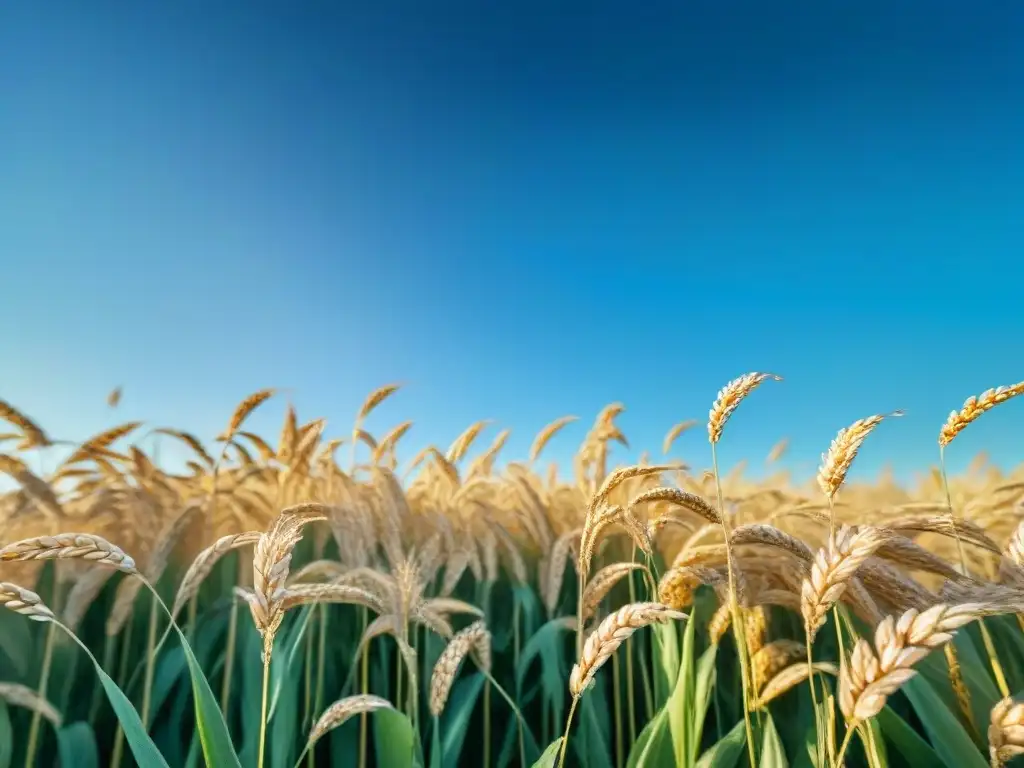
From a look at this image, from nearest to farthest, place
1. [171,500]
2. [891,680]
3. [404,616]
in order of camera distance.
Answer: [891,680] < [404,616] < [171,500]

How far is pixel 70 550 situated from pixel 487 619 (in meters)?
1.27

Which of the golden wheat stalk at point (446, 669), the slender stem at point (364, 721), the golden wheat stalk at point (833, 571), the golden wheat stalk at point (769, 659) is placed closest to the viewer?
the golden wheat stalk at point (833, 571)

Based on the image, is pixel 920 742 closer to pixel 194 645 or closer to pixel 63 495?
pixel 194 645

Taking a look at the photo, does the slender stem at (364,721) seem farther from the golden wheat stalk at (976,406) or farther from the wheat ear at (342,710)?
the golden wheat stalk at (976,406)

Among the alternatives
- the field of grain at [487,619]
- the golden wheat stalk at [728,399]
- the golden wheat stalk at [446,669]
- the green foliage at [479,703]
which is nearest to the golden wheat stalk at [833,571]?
the field of grain at [487,619]

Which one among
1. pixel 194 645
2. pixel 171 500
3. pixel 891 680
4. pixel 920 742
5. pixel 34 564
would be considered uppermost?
pixel 171 500

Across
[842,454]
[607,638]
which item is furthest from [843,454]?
[607,638]

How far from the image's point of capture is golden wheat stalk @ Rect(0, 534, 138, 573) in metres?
0.83

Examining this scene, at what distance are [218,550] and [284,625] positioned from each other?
2.70 ft

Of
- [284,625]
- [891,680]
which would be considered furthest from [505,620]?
[891,680]

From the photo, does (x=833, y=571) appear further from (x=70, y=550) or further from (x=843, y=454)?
(x=70, y=550)

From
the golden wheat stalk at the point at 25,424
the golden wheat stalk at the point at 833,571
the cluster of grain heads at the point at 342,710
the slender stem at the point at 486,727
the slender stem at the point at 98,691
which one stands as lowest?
the slender stem at the point at 486,727

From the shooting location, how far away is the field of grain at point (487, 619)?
891mm

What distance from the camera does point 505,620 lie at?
2.07m
